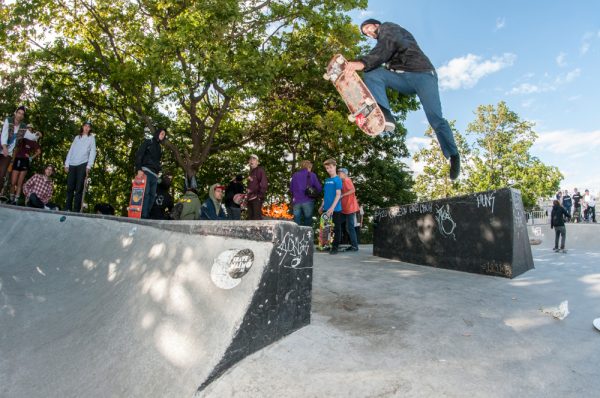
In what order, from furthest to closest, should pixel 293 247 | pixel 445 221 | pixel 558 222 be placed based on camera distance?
pixel 558 222, pixel 445 221, pixel 293 247

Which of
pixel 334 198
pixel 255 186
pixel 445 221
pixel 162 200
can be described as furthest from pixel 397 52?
pixel 162 200

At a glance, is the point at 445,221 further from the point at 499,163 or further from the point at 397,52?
the point at 499,163

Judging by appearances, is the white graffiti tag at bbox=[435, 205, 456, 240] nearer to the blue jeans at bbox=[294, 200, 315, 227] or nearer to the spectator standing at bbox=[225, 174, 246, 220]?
the blue jeans at bbox=[294, 200, 315, 227]

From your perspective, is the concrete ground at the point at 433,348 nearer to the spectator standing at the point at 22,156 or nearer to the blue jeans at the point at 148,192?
the blue jeans at the point at 148,192

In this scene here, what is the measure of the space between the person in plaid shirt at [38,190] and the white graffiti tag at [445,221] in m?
9.52

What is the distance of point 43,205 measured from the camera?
9.40 m

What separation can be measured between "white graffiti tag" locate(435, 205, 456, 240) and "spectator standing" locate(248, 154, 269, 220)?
3.72 meters

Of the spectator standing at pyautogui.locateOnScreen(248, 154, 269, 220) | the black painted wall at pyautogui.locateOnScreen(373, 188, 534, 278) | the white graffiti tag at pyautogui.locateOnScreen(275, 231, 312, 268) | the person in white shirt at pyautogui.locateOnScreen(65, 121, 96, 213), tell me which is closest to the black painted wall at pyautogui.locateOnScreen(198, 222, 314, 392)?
the white graffiti tag at pyautogui.locateOnScreen(275, 231, 312, 268)

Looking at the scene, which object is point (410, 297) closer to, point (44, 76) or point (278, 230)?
point (278, 230)

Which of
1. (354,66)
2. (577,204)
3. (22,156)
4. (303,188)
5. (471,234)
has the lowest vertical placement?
(471,234)

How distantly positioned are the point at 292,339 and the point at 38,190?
9.73m

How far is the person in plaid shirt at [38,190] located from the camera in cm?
916

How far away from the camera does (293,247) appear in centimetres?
233

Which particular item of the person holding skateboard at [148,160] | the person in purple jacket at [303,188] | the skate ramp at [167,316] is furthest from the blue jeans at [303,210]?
the skate ramp at [167,316]
